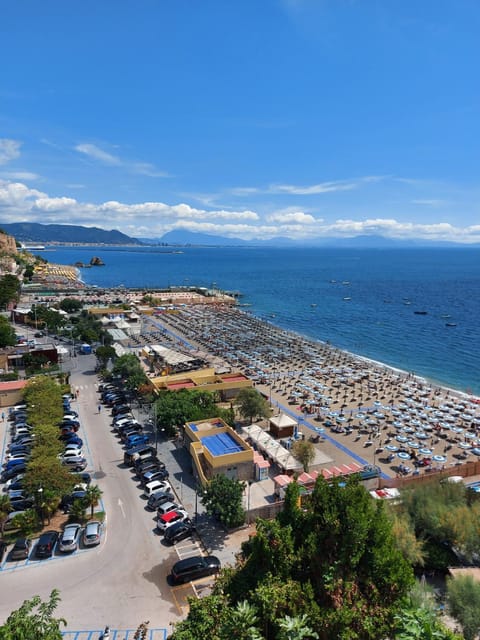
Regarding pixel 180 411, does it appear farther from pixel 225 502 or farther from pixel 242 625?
pixel 242 625

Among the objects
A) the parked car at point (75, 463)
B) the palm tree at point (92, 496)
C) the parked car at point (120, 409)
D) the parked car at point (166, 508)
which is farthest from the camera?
the parked car at point (120, 409)

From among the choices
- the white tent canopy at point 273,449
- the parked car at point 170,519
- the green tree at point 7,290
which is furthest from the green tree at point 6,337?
the parked car at point 170,519

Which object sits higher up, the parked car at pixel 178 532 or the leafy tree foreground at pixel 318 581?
the leafy tree foreground at pixel 318 581

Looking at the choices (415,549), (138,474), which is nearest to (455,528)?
(415,549)

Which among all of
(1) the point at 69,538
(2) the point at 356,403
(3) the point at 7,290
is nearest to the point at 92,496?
(1) the point at 69,538

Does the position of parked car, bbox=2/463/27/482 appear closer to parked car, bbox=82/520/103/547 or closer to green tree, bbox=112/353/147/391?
parked car, bbox=82/520/103/547

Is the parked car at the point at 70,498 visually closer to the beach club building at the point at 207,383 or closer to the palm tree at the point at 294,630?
the beach club building at the point at 207,383
